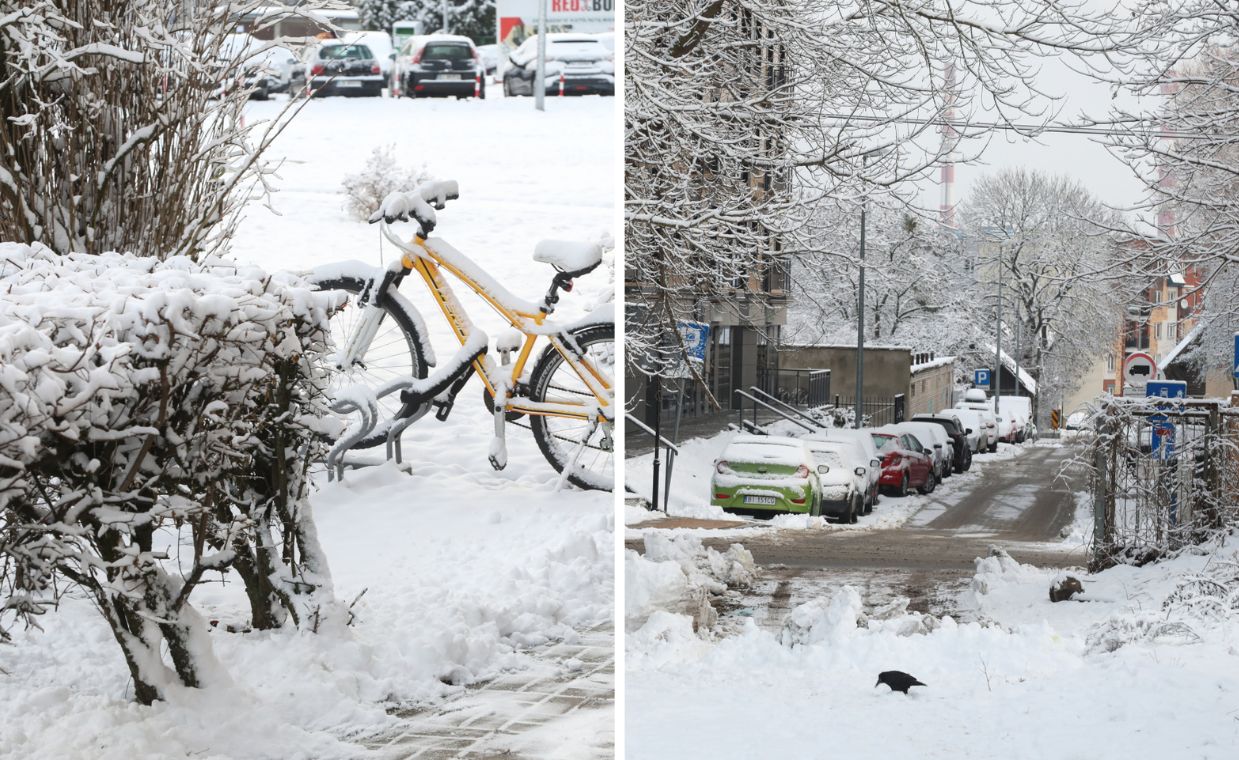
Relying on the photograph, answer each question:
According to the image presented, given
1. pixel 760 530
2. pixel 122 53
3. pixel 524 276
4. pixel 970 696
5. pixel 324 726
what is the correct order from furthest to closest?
1. pixel 524 276
2. pixel 760 530
3. pixel 970 696
4. pixel 122 53
5. pixel 324 726

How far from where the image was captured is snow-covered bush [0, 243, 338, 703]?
249cm

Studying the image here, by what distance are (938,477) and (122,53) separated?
2.25 metres

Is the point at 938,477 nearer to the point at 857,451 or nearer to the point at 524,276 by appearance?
the point at 857,451

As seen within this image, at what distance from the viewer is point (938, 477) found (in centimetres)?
379

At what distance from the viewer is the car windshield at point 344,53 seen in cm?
467

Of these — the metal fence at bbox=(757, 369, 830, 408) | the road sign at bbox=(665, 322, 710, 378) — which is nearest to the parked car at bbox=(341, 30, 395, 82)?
the road sign at bbox=(665, 322, 710, 378)

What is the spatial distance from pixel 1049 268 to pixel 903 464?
63cm

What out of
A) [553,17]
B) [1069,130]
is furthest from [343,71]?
[1069,130]

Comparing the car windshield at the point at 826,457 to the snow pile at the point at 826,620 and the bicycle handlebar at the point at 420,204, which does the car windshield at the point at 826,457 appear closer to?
the snow pile at the point at 826,620

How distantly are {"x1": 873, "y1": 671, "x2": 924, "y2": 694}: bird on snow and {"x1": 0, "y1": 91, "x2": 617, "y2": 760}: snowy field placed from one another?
2.40 feet

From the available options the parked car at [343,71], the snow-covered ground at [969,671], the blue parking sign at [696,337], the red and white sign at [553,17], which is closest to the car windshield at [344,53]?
the parked car at [343,71]

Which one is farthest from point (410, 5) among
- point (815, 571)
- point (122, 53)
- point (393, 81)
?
point (815, 571)

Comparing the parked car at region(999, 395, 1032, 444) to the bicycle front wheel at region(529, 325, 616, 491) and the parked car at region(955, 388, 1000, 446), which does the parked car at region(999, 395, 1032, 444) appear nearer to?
the parked car at region(955, 388, 1000, 446)

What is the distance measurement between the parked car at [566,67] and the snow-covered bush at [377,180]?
446mm
